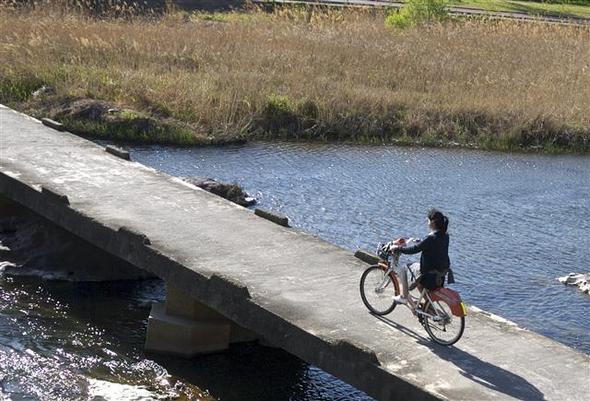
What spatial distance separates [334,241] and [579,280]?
3.49 metres

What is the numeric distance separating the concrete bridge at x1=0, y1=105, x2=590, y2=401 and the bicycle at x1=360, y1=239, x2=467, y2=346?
12 centimetres

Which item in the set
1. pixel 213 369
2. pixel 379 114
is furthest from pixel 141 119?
pixel 213 369

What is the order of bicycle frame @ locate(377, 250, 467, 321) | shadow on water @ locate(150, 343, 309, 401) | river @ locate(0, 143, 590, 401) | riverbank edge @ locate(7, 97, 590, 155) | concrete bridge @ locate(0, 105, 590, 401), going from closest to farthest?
concrete bridge @ locate(0, 105, 590, 401)
bicycle frame @ locate(377, 250, 467, 321)
shadow on water @ locate(150, 343, 309, 401)
river @ locate(0, 143, 590, 401)
riverbank edge @ locate(7, 97, 590, 155)

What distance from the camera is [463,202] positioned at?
19.5 metres

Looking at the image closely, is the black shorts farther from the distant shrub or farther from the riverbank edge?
the distant shrub

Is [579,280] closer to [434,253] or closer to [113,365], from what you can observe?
[434,253]

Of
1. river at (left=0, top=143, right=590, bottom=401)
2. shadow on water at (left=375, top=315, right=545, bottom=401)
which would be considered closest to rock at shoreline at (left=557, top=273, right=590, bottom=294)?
river at (left=0, top=143, right=590, bottom=401)

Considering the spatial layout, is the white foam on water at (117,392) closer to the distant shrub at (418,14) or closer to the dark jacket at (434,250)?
the dark jacket at (434,250)

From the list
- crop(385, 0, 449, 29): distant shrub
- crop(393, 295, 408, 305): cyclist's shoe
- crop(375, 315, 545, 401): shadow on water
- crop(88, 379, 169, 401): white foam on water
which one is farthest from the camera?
crop(385, 0, 449, 29): distant shrub

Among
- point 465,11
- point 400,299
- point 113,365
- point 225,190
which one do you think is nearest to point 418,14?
point 465,11

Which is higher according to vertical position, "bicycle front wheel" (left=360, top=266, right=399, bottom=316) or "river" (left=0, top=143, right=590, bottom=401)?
"bicycle front wheel" (left=360, top=266, right=399, bottom=316)

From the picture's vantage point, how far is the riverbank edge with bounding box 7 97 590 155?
22969 mm

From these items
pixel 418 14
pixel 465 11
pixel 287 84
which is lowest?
pixel 465 11

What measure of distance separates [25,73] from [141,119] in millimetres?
3533
